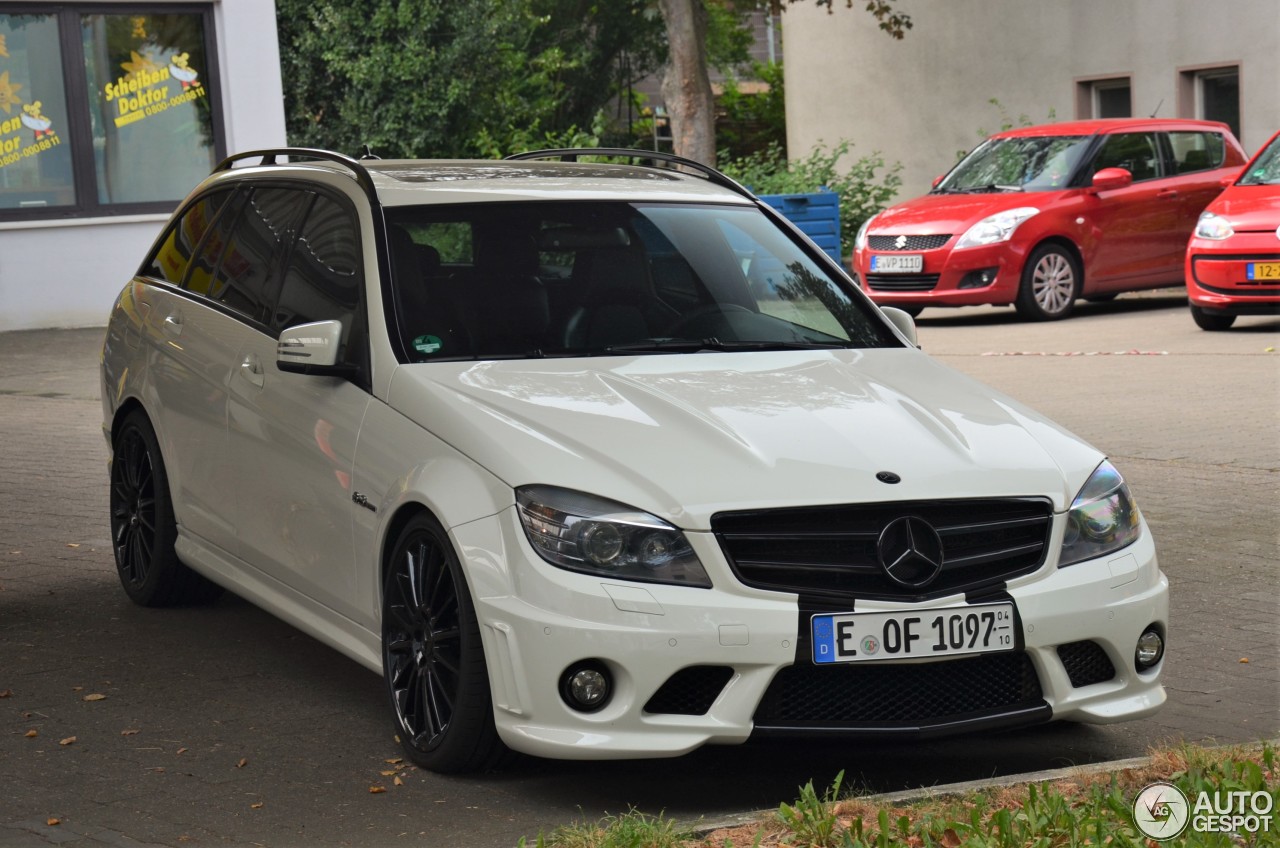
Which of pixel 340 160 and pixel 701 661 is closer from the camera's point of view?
pixel 701 661

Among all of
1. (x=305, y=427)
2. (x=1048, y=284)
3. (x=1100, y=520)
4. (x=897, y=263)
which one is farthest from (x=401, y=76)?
(x=1100, y=520)

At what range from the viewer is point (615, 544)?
14.6ft

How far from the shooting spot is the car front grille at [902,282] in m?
17.6

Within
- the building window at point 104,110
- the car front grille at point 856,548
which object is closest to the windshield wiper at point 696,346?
the car front grille at point 856,548

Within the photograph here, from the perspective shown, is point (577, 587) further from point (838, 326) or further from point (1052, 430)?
point (838, 326)

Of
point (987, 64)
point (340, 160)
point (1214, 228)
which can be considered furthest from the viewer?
point (987, 64)

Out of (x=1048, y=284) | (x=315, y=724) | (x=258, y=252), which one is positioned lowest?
(x=1048, y=284)

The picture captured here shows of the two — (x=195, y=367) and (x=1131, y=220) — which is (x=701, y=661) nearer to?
(x=195, y=367)

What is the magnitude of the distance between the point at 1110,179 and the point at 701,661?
1432 centimetres

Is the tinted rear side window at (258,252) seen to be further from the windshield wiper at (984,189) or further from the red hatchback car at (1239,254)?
the windshield wiper at (984,189)

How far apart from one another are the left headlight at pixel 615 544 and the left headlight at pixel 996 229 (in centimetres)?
1337

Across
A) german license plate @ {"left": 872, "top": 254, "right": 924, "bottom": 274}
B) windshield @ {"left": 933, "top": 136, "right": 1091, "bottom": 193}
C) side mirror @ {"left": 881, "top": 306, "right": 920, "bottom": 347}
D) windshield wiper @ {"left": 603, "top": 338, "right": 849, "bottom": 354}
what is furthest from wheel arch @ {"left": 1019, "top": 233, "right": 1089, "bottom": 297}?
windshield wiper @ {"left": 603, "top": 338, "right": 849, "bottom": 354}

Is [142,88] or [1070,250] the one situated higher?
[142,88]

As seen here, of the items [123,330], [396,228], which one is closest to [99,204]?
[123,330]
